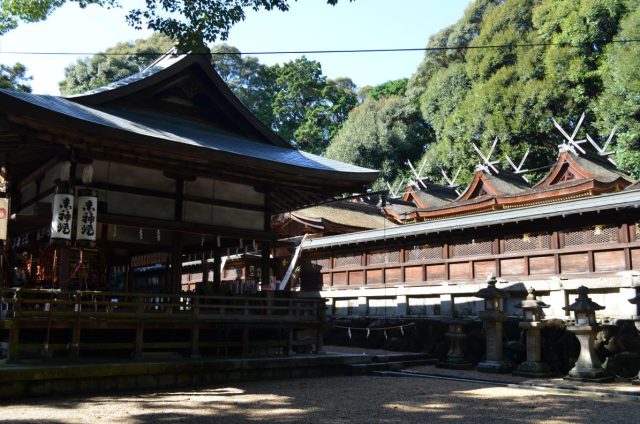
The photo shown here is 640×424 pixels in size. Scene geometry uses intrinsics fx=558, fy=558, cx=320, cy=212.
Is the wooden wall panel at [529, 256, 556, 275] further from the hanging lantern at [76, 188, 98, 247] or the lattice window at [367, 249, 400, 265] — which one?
the hanging lantern at [76, 188, 98, 247]

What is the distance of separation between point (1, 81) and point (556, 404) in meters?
33.5

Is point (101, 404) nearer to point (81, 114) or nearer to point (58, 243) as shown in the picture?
point (58, 243)

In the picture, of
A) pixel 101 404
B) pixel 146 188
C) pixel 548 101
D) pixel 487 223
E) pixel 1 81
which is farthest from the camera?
pixel 548 101

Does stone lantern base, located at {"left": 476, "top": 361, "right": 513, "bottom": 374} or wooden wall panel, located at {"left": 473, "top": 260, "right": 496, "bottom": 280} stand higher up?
wooden wall panel, located at {"left": 473, "top": 260, "right": 496, "bottom": 280}

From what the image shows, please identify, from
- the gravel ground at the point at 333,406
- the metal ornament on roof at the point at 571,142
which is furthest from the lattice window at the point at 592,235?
the metal ornament on roof at the point at 571,142

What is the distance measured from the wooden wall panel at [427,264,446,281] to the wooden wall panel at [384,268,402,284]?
142 centimetres

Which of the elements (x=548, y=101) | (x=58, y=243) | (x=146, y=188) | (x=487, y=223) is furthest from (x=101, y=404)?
(x=548, y=101)

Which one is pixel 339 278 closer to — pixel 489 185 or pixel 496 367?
pixel 496 367

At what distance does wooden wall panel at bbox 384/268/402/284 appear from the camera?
2224 centimetres

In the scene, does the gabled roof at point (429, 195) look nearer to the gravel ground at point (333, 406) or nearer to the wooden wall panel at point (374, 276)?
the wooden wall panel at point (374, 276)

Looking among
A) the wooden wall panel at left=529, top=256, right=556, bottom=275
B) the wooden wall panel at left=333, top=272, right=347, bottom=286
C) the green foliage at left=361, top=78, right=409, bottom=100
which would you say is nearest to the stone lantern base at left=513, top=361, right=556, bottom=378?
the wooden wall panel at left=529, top=256, right=556, bottom=275

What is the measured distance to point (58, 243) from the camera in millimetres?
11375

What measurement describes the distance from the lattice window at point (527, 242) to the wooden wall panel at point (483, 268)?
0.73 metres

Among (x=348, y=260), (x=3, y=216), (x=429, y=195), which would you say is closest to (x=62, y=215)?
(x=3, y=216)
